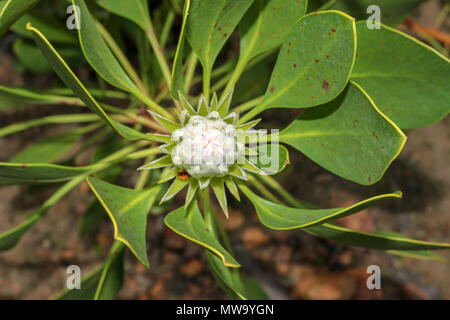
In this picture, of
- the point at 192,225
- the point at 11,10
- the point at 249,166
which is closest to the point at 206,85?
the point at 249,166

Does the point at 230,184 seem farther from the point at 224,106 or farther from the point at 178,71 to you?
the point at 178,71

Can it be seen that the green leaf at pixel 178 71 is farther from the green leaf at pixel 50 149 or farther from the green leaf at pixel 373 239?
the green leaf at pixel 50 149

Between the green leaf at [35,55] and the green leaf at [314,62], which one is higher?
the green leaf at [35,55]

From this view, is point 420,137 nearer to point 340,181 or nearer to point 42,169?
point 340,181

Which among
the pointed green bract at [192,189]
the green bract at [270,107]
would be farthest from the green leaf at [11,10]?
the pointed green bract at [192,189]

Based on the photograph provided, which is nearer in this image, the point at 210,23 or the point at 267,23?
the point at 210,23
